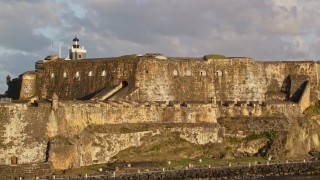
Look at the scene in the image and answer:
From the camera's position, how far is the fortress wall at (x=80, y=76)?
7519 cm

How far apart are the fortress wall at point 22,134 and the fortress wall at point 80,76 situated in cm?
2190

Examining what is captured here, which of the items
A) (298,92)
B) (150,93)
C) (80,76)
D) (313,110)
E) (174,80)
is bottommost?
(313,110)

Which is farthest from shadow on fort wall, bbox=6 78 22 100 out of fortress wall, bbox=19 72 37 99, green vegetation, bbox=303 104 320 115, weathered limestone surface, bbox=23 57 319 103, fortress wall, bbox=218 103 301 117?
green vegetation, bbox=303 104 320 115

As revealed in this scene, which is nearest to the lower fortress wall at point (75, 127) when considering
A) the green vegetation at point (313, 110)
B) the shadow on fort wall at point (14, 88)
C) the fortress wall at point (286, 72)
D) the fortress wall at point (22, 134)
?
the fortress wall at point (22, 134)

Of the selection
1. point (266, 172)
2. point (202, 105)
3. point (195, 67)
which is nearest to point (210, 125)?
point (202, 105)

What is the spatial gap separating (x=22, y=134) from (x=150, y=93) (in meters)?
23.8

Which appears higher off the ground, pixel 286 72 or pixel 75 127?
pixel 286 72

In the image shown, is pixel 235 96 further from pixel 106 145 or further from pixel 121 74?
pixel 106 145

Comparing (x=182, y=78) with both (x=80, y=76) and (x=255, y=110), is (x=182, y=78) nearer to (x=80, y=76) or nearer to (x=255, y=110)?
(x=255, y=110)

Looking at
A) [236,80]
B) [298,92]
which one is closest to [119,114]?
[236,80]

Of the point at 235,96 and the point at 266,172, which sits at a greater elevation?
the point at 235,96

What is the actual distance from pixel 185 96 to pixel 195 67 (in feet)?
12.0

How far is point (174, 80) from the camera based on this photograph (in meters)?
75.8

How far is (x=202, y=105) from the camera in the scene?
64188mm
